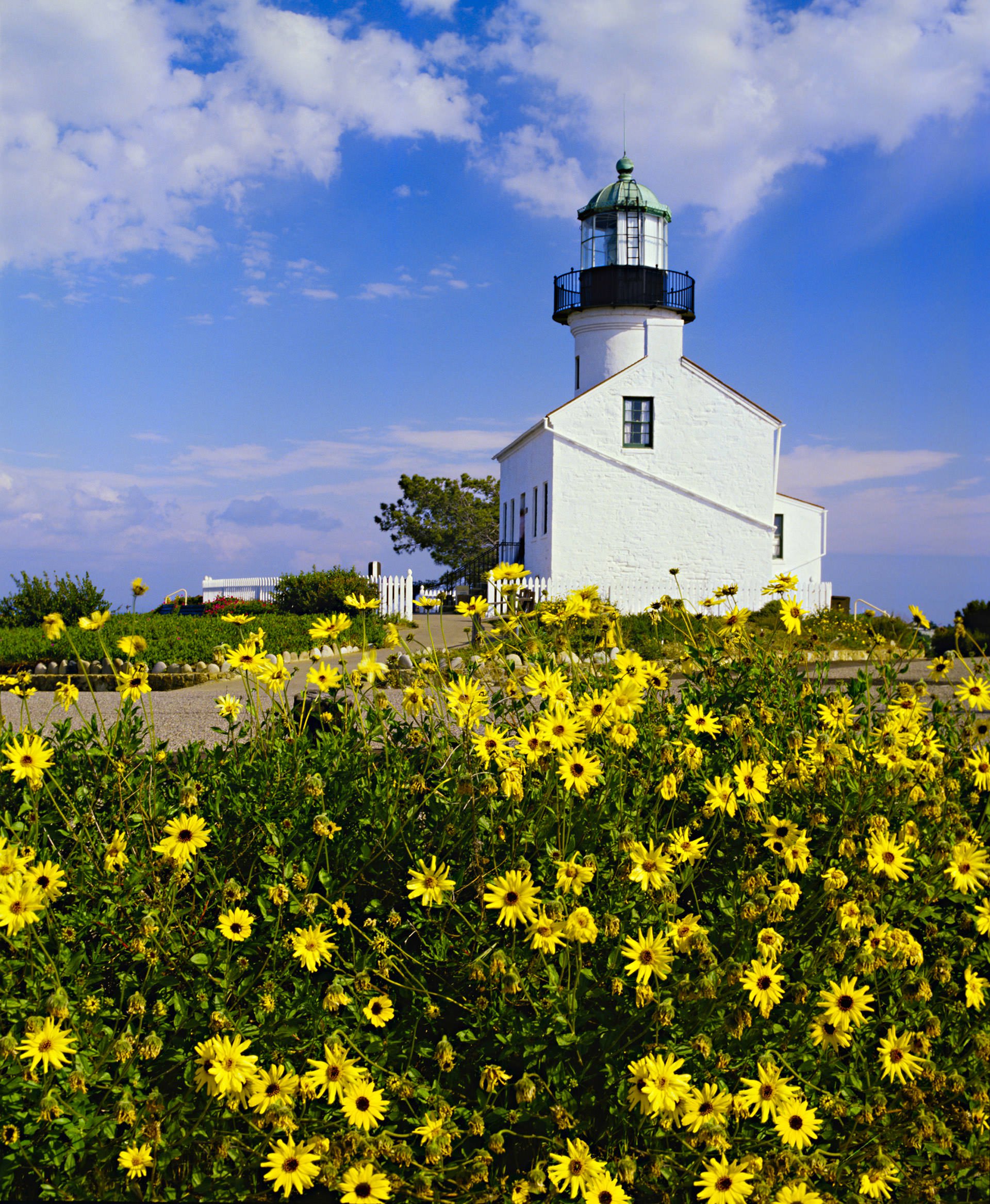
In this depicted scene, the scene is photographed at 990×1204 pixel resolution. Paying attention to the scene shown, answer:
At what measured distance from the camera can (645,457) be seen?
87.4 feet

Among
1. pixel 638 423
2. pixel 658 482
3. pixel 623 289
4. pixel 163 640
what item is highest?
pixel 623 289

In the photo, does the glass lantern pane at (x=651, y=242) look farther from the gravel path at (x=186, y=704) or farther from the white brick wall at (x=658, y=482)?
the gravel path at (x=186, y=704)

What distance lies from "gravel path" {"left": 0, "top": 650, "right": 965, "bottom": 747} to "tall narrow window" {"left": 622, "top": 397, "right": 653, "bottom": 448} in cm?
1335

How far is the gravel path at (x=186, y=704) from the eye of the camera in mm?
7883

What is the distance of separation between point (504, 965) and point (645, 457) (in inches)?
991

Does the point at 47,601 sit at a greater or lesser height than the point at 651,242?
lesser

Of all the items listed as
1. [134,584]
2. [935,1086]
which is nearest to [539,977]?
[935,1086]

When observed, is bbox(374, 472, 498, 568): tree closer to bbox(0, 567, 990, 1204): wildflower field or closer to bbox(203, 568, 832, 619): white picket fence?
bbox(203, 568, 832, 619): white picket fence

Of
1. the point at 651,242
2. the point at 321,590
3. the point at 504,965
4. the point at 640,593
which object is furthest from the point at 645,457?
the point at 504,965

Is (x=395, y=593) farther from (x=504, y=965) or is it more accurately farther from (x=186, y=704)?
(x=504, y=965)

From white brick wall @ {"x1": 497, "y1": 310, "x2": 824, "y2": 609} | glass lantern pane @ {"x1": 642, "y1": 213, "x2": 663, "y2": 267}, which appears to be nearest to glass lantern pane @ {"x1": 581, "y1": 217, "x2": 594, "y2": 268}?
glass lantern pane @ {"x1": 642, "y1": 213, "x2": 663, "y2": 267}

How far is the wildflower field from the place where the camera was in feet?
7.87

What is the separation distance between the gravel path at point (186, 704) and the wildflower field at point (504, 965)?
2.87 meters

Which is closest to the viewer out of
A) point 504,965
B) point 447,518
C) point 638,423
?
point 504,965
